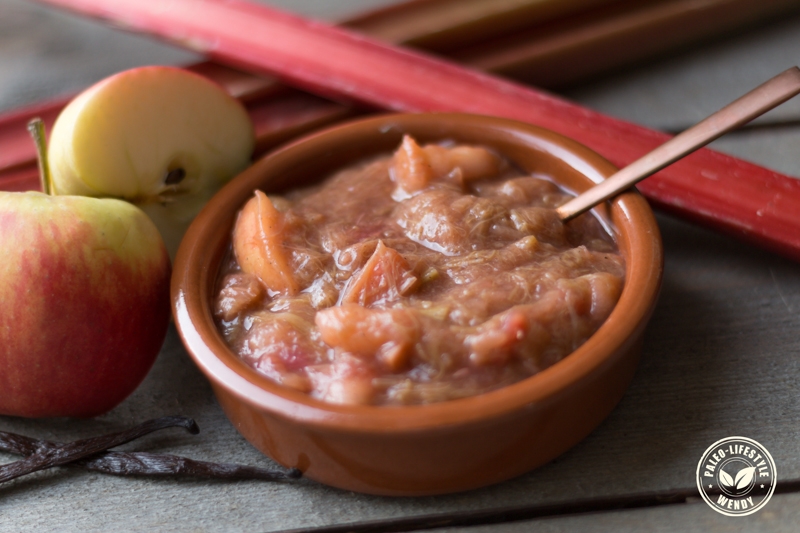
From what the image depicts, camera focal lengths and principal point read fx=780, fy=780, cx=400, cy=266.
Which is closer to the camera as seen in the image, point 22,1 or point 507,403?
point 507,403

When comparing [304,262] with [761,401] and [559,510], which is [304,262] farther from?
[761,401]

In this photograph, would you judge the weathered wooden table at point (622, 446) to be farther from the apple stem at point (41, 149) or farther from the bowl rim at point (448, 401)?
the apple stem at point (41, 149)

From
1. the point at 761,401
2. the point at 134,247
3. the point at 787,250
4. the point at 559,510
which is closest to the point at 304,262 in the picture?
the point at 134,247

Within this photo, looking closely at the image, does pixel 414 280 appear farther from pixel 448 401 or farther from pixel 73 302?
pixel 73 302

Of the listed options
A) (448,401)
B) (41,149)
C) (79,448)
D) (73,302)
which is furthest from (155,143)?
(448,401)

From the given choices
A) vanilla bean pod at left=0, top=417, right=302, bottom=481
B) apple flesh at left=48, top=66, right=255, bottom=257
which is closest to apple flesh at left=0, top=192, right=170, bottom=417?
vanilla bean pod at left=0, top=417, right=302, bottom=481
